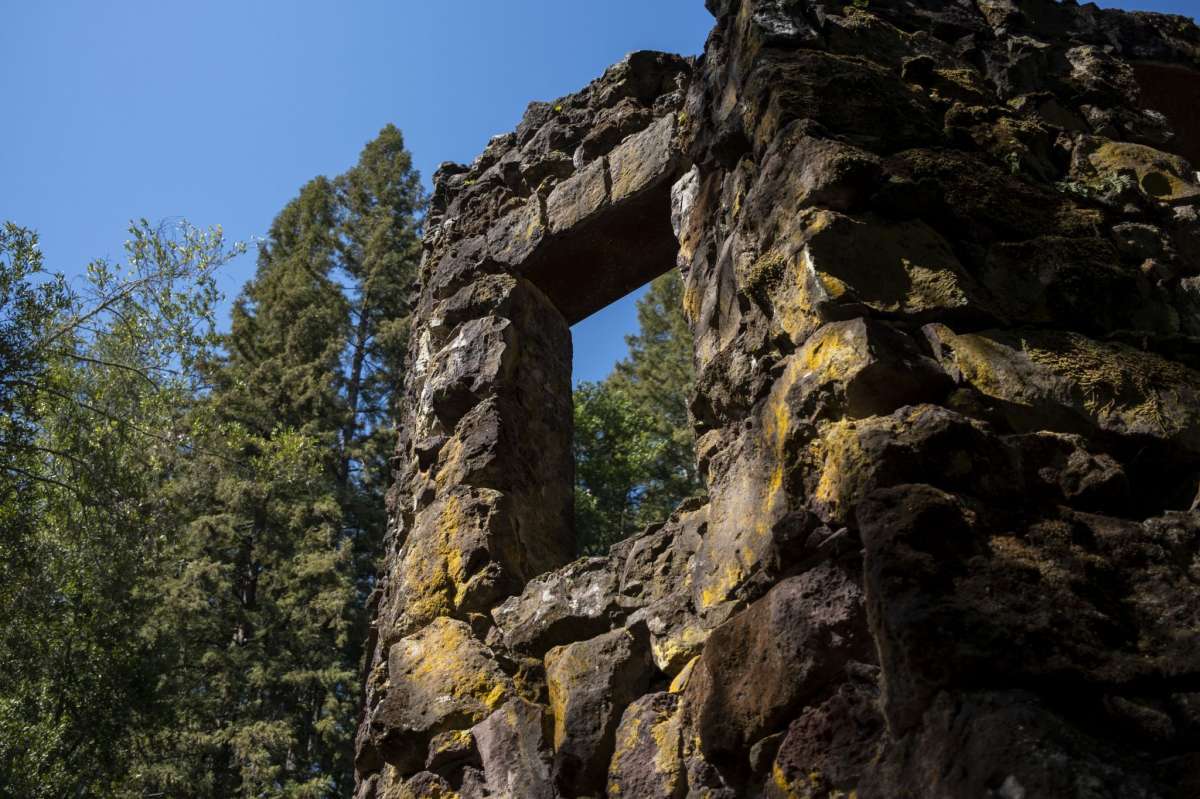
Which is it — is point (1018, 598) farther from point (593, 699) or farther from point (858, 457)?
point (593, 699)

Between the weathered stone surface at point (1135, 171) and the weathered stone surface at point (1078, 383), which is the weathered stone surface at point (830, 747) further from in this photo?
the weathered stone surface at point (1135, 171)

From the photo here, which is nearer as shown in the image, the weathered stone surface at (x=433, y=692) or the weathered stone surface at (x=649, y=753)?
the weathered stone surface at (x=649, y=753)

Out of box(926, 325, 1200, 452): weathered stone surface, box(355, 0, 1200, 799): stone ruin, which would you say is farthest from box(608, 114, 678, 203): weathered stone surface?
box(926, 325, 1200, 452): weathered stone surface


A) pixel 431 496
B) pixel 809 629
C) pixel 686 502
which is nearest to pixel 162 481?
pixel 431 496

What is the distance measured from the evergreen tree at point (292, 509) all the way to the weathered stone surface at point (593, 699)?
883 cm

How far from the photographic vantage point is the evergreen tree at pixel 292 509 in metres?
13.7

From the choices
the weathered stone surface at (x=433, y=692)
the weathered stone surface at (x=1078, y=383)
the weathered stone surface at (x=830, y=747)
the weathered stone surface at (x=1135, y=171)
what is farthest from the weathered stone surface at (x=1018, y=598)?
the weathered stone surface at (x=433, y=692)

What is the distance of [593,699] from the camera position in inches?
141

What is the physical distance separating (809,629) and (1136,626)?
2.34ft

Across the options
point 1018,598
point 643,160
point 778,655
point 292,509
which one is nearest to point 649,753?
point 778,655

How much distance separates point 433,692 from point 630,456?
14.4m

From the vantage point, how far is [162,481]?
570 inches

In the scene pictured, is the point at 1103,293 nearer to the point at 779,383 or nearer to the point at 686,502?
the point at 779,383

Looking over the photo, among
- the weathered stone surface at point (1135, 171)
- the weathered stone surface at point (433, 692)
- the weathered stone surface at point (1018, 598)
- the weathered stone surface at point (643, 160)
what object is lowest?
the weathered stone surface at point (1018, 598)
